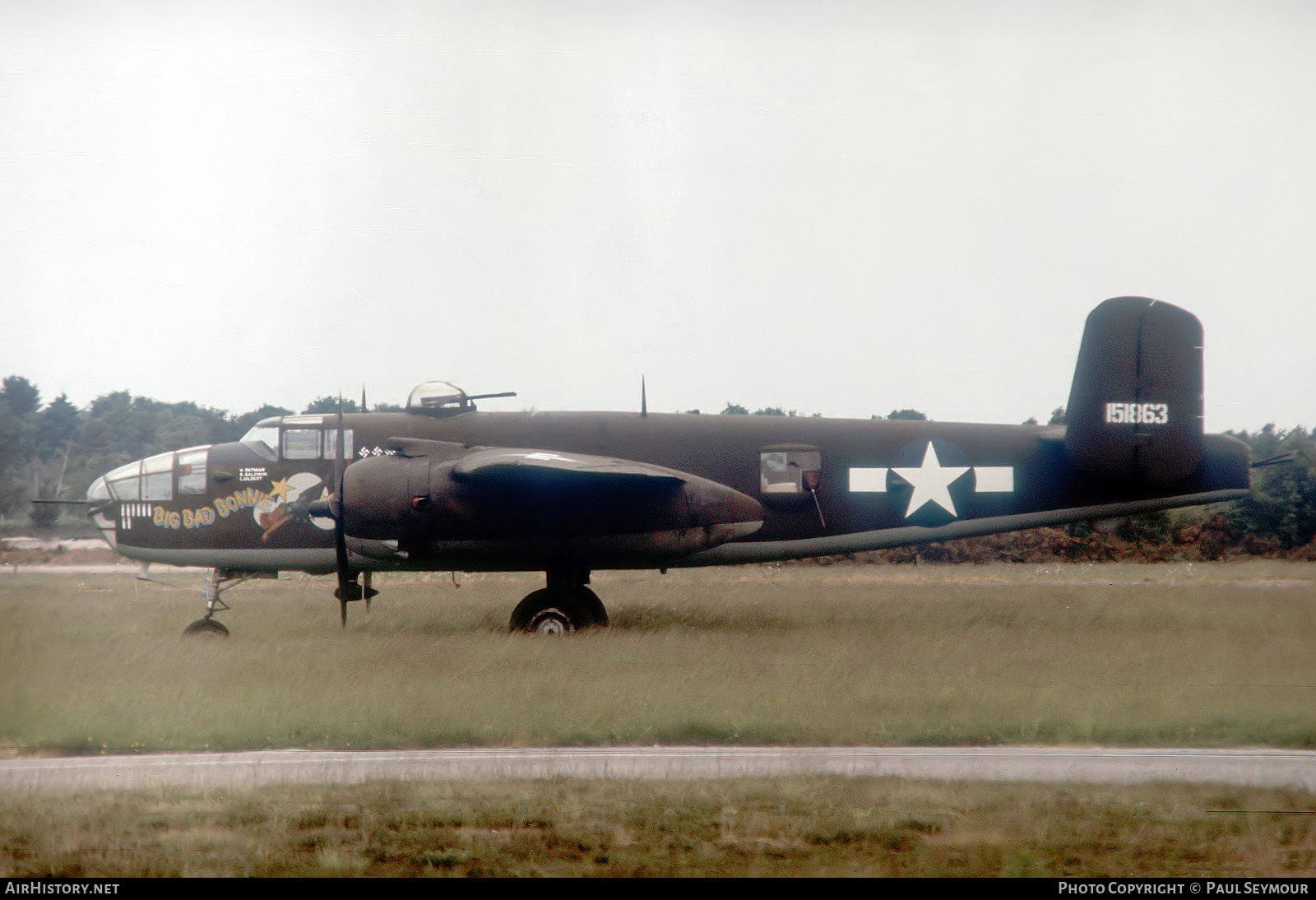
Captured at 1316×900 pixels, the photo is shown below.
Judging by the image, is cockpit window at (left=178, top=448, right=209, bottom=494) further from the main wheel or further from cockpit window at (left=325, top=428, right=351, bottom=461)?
the main wheel

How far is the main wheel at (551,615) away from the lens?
12859mm

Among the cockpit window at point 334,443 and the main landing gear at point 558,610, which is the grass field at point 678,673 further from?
the cockpit window at point 334,443

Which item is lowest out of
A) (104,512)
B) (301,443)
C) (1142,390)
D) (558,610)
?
(558,610)

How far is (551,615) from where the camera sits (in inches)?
508

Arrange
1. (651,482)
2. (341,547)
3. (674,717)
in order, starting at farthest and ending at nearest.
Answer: (651,482), (341,547), (674,717)

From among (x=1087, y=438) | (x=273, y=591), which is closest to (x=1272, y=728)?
(x=1087, y=438)

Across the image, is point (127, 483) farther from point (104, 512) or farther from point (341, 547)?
point (341, 547)

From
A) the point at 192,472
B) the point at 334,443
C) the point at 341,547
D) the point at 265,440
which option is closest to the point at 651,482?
the point at 341,547

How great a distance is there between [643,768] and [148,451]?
10498mm

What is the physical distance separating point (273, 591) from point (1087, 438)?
14.8m

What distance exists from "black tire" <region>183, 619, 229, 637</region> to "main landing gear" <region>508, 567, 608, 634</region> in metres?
3.86

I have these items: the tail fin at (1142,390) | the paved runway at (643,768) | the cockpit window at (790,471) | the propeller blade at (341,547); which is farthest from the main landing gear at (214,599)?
the tail fin at (1142,390)

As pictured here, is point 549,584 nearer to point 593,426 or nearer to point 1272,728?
point 593,426

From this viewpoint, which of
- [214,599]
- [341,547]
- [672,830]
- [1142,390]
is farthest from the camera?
[1142,390]
